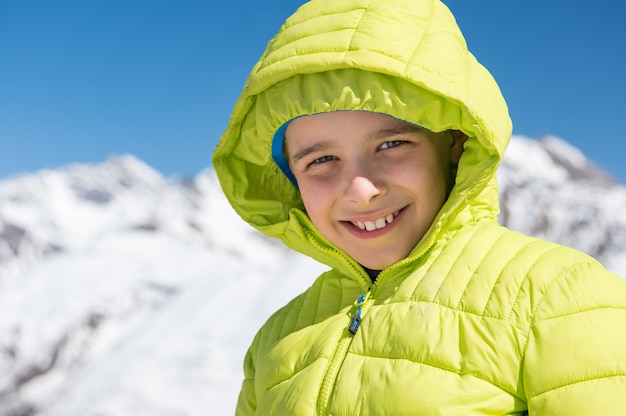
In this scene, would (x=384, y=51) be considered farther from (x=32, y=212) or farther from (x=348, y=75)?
(x=32, y=212)

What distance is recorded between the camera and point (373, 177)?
1.77m

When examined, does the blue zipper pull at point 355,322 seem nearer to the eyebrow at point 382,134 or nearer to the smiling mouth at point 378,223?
the smiling mouth at point 378,223

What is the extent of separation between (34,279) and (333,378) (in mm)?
11638

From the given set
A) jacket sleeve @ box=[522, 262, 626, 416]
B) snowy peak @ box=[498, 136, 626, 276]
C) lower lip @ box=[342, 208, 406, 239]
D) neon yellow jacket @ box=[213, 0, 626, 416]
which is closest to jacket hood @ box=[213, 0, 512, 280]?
neon yellow jacket @ box=[213, 0, 626, 416]

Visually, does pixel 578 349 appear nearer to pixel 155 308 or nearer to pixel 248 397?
pixel 248 397

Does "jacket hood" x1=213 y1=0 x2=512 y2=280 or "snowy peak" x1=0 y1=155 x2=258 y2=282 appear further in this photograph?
"snowy peak" x1=0 y1=155 x2=258 y2=282

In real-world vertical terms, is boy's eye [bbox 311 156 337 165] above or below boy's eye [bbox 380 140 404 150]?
above

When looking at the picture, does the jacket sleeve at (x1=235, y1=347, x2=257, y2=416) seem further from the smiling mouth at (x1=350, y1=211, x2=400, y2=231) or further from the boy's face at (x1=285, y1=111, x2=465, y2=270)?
the smiling mouth at (x1=350, y1=211, x2=400, y2=231)

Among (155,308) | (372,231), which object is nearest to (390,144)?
(372,231)

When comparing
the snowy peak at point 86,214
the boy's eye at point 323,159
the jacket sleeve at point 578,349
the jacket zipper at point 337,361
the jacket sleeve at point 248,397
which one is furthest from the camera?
the snowy peak at point 86,214

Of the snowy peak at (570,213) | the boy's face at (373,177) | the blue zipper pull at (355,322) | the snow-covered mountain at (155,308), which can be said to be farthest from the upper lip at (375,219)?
the snowy peak at (570,213)

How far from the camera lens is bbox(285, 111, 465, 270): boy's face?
69.8 inches

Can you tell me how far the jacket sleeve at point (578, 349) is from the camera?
4.30 ft

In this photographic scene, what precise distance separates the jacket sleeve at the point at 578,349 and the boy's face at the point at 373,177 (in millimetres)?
477
